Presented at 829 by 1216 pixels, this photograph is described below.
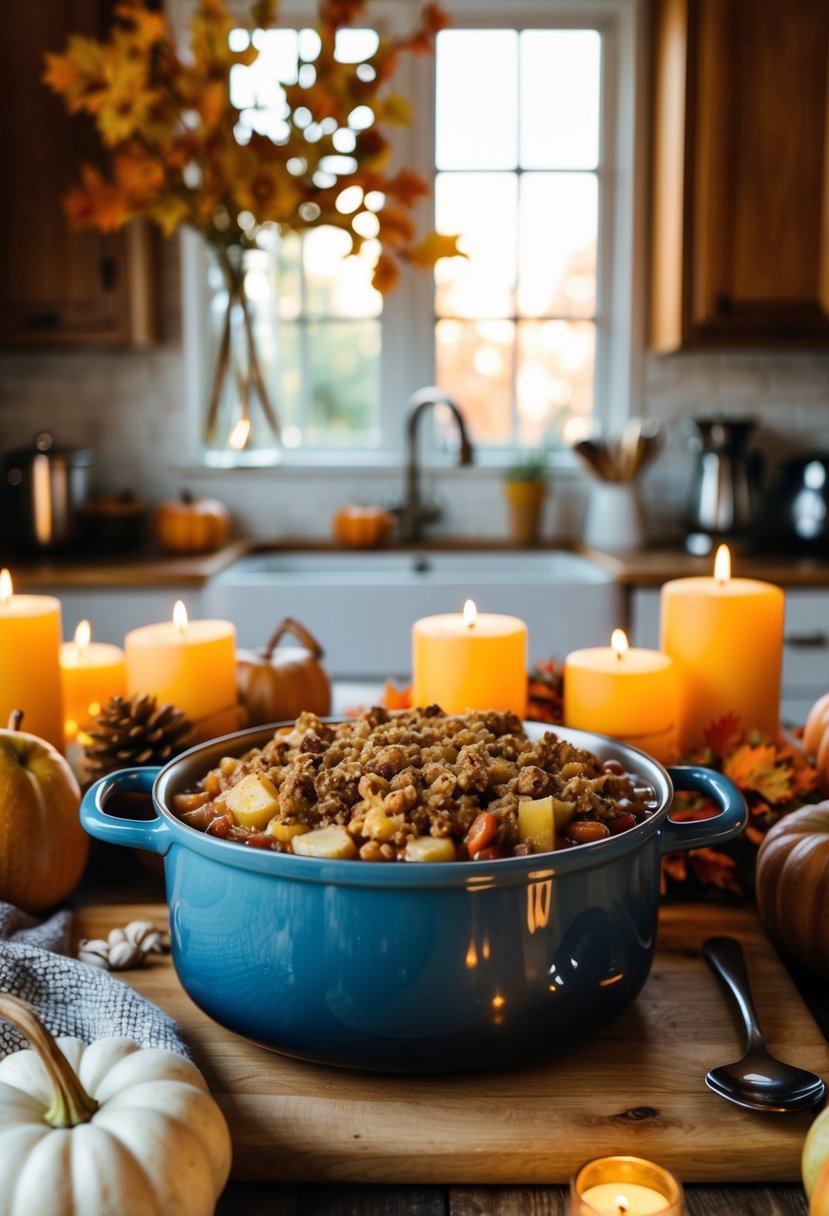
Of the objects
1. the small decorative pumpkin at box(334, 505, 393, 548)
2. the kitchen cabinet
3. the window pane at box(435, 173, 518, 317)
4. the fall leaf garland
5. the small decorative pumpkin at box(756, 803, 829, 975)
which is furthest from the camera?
the window pane at box(435, 173, 518, 317)

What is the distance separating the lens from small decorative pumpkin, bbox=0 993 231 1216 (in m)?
0.56

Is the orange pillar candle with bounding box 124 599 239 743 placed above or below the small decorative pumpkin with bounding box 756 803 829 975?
above

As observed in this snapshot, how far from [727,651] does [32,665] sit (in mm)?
682

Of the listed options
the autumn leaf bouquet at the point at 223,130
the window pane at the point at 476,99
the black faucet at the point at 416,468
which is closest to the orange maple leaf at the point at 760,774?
the autumn leaf bouquet at the point at 223,130

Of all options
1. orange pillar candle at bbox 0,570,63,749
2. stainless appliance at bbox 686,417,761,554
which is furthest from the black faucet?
orange pillar candle at bbox 0,570,63,749

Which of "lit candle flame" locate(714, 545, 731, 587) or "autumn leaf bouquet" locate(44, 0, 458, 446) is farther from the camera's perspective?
"autumn leaf bouquet" locate(44, 0, 458, 446)

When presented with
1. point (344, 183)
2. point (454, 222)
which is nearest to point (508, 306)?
point (454, 222)

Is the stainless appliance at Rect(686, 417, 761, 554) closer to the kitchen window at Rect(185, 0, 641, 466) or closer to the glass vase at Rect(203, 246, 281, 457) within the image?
the kitchen window at Rect(185, 0, 641, 466)

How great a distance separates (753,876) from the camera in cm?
103

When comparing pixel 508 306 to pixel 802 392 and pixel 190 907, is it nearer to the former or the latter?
pixel 802 392

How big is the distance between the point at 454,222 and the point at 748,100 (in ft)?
3.01

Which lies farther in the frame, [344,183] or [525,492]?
[525,492]

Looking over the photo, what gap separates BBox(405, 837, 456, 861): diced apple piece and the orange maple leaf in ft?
1.36

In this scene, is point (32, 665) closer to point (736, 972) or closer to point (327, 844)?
point (327, 844)
